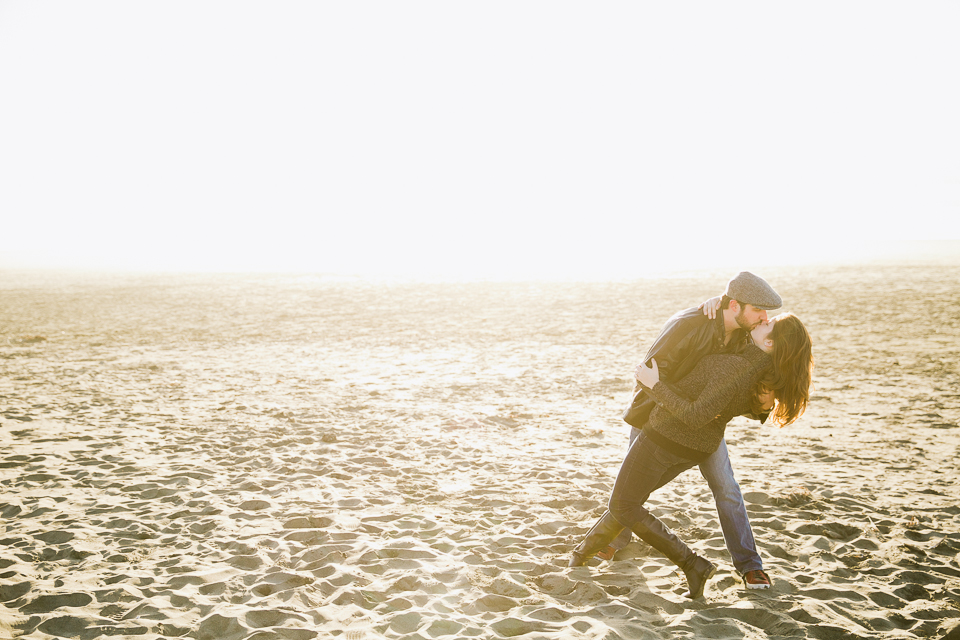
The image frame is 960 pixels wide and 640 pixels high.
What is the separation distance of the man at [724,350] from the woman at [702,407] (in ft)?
0.26

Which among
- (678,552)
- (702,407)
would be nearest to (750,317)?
(702,407)

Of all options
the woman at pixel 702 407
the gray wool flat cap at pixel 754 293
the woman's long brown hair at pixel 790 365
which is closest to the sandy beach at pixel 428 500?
the woman at pixel 702 407

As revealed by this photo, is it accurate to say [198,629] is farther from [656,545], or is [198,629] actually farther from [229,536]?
[656,545]

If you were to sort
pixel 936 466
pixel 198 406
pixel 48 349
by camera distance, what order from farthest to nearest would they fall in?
pixel 48 349 < pixel 198 406 < pixel 936 466

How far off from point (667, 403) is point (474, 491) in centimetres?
296

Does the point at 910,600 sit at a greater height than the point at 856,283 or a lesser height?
lesser

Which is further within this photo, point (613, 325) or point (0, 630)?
point (613, 325)

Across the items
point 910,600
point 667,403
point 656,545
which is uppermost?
point 667,403

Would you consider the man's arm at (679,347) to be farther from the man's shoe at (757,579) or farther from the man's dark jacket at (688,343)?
the man's shoe at (757,579)

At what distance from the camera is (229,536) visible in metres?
5.02

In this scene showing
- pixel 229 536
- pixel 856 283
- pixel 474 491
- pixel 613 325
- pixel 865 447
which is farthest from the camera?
pixel 856 283

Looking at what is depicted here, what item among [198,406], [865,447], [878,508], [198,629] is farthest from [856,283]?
[198,629]

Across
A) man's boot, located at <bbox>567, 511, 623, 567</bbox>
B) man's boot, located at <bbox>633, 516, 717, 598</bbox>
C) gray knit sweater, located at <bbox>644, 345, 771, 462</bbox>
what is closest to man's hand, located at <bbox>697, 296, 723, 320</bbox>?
gray knit sweater, located at <bbox>644, 345, 771, 462</bbox>

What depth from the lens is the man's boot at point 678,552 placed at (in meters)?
4.00
